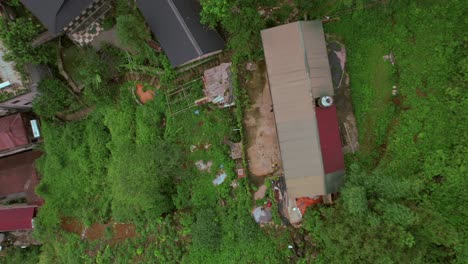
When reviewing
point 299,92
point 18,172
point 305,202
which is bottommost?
point 305,202

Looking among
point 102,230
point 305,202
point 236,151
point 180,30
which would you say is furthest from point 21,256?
point 305,202

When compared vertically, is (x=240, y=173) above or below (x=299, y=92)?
below

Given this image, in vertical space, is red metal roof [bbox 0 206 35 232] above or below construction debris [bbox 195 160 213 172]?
below

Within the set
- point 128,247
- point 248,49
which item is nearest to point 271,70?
point 248,49

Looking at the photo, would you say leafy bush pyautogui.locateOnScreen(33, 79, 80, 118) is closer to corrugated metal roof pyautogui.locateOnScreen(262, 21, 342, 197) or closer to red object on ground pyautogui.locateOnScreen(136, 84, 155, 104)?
red object on ground pyautogui.locateOnScreen(136, 84, 155, 104)

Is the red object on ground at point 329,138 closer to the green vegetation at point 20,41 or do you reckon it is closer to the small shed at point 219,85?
the small shed at point 219,85

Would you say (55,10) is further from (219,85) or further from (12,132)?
(219,85)

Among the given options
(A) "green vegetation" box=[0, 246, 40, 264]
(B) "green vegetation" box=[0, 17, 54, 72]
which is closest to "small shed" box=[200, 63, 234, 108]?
(B) "green vegetation" box=[0, 17, 54, 72]
